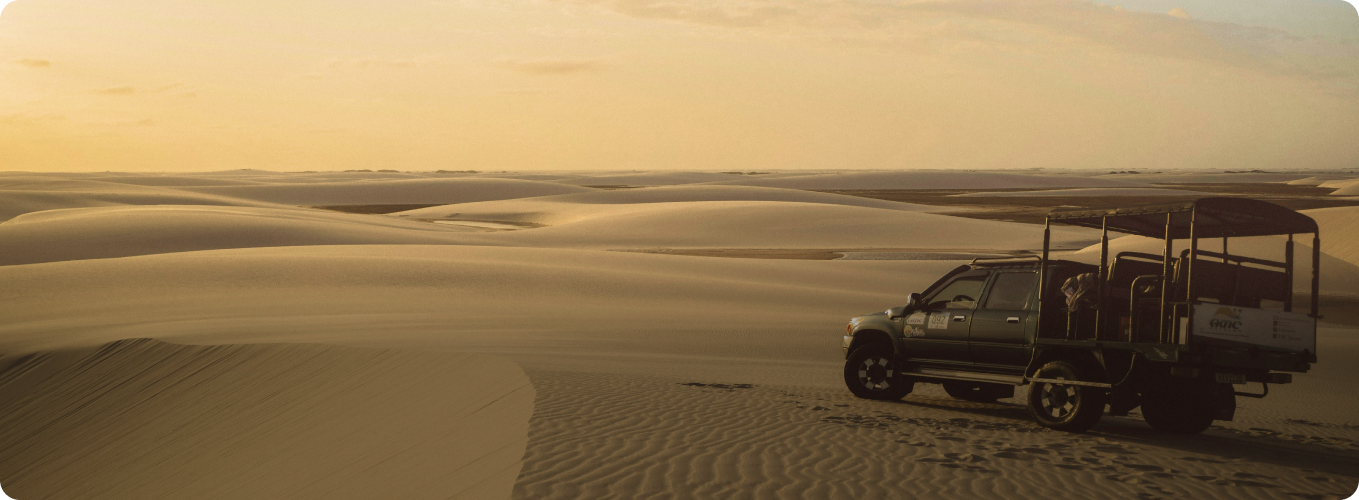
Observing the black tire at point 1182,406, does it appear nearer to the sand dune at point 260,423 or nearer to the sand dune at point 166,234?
the sand dune at point 260,423

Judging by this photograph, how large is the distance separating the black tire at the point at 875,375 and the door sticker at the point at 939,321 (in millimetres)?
575

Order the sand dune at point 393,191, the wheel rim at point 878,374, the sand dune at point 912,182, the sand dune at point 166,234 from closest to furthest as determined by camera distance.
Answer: the wheel rim at point 878,374
the sand dune at point 166,234
the sand dune at point 393,191
the sand dune at point 912,182

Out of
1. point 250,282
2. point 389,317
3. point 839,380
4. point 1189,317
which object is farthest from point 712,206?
point 1189,317

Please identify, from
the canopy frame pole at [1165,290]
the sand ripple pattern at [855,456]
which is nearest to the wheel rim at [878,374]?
the sand ripple pattern at [855,456]

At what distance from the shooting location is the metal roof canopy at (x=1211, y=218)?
891 cm

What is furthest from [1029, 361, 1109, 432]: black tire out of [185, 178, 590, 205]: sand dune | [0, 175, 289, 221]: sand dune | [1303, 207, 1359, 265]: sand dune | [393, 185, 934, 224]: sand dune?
[185, 178, 590, 205]: sand dune

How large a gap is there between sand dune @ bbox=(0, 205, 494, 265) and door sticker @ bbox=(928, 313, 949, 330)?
99.5 feet

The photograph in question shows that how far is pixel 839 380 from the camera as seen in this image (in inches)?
501

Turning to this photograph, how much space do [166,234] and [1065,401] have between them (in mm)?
35970

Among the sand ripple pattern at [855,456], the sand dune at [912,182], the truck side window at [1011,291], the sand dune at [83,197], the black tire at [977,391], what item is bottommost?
the sand ripple pattern at [855,456]

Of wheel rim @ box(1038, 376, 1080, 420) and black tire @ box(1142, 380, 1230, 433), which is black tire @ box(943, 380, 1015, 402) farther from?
black tire @ box(1142, 380, 1230, 433)

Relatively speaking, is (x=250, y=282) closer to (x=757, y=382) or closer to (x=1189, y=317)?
(x=757, y=382)

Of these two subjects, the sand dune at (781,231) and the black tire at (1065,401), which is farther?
the sand dune at (781,231)

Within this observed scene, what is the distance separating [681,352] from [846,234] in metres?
35.9
